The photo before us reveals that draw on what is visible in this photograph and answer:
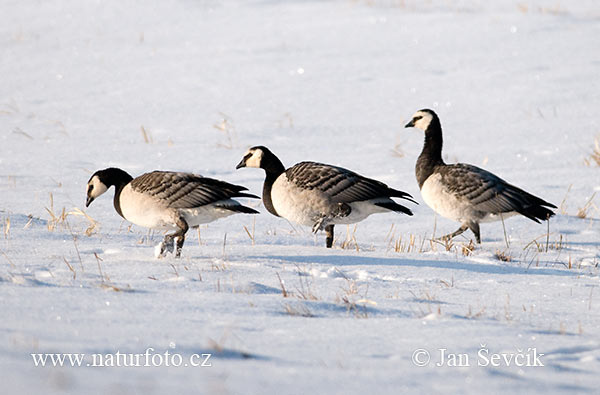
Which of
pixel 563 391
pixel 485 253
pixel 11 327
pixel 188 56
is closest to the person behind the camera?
pixel 563 391

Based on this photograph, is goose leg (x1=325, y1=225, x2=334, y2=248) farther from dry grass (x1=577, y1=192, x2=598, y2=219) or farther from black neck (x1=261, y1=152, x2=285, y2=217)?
dry grass (x1=577, y1=192, x2=598, y2=219)

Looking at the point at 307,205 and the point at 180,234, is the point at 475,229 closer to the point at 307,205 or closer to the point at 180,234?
the point at 307,205

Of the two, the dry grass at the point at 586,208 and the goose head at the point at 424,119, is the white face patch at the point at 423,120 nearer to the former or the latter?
the goose head at the point at 424,119

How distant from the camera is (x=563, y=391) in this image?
3.63 meters

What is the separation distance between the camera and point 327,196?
8281mm

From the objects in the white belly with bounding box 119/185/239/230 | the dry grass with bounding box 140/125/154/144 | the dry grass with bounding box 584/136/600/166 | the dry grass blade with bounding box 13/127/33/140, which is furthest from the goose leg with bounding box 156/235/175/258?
the dry grass blade with bounding box 13/127/33/140

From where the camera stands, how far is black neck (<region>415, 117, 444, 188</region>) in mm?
9445

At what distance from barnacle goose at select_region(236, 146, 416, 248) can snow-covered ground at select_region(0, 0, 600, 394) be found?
16.3 inches

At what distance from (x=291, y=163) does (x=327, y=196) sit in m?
4.88

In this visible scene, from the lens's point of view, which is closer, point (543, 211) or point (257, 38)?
point (543, 211)

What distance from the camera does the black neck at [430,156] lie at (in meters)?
9.45

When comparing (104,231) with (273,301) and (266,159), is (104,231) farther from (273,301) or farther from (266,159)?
(273,301)

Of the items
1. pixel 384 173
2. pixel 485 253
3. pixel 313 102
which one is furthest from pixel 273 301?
pixel 313 102

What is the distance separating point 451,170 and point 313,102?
26.7ft
